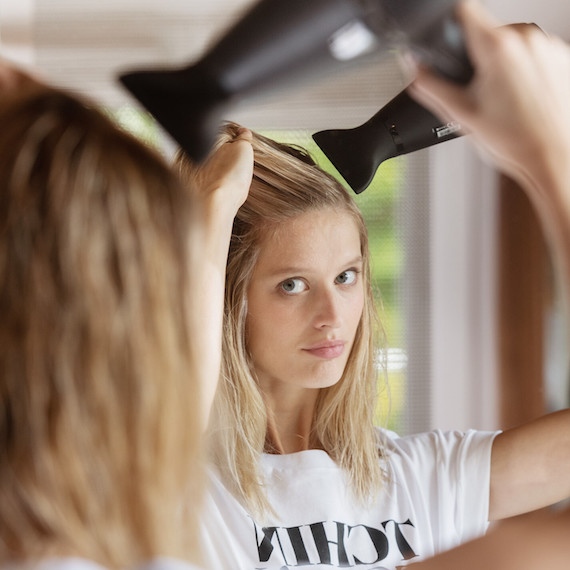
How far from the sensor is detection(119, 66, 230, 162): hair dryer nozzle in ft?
1.48

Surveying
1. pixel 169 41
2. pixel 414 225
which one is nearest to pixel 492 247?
pixel 414 225

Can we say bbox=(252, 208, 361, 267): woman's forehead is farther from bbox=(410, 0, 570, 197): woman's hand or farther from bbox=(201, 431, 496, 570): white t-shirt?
bbox=(410, 0, 570, 197): woman's hand

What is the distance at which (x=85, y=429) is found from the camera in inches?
16.8

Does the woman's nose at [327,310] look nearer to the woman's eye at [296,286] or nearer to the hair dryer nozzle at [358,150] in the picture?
the woman's eye at [296,286]

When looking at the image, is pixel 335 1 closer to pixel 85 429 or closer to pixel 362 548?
pixel 85 429

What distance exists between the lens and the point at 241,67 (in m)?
0.43

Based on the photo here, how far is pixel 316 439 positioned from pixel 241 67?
711 mm

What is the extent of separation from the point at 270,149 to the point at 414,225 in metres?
0.83

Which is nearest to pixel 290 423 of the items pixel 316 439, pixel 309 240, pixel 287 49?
pixel 316 439

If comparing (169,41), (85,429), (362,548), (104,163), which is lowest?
(362,548)

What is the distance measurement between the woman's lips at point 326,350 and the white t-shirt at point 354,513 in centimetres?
14

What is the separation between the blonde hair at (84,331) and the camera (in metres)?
0.42

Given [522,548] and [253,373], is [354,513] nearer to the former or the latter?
[253,373]

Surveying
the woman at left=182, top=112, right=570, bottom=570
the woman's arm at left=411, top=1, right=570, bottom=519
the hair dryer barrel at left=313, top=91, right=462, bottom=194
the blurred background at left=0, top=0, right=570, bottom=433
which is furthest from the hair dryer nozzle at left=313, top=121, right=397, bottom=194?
the blurred background at left=0, top=0, right=570, bottom=433
